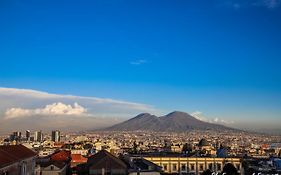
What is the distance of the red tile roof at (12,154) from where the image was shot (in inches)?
1109

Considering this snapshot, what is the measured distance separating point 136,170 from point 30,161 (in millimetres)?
10204

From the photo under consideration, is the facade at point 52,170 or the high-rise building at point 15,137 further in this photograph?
the high-rise building at point 15,137

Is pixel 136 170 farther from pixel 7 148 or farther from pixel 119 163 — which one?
pixel 7 148

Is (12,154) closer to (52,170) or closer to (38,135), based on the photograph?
(52,170)

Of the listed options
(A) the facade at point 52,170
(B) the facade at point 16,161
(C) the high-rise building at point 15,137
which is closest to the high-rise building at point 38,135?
(C) the high-rise building at point 15,137

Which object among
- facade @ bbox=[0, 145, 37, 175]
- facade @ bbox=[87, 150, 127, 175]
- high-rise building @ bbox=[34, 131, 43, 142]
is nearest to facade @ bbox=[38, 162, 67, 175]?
facade @ bbox=[0, 145, 37, 175]

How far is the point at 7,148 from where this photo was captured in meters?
34.0

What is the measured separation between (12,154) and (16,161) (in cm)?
163

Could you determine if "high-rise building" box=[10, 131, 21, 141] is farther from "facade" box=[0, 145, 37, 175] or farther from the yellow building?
"facade" box=[0, 145, 37, 175]

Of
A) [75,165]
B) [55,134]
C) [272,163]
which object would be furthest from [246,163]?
[55,134]

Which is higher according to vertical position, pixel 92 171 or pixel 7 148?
pixel 7 148

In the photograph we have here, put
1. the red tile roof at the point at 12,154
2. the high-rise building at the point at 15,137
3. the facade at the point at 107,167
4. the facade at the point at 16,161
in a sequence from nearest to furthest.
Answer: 1. the facade at the point at 16,161
2. the red tile roof at the point at 12,154
3. the facade at the point at 107,167
4. the high-rise building at the point at 15,137

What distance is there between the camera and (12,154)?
32344 mm

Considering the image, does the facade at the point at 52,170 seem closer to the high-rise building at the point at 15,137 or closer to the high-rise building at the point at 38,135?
the high-rise building at the point at 15,137
